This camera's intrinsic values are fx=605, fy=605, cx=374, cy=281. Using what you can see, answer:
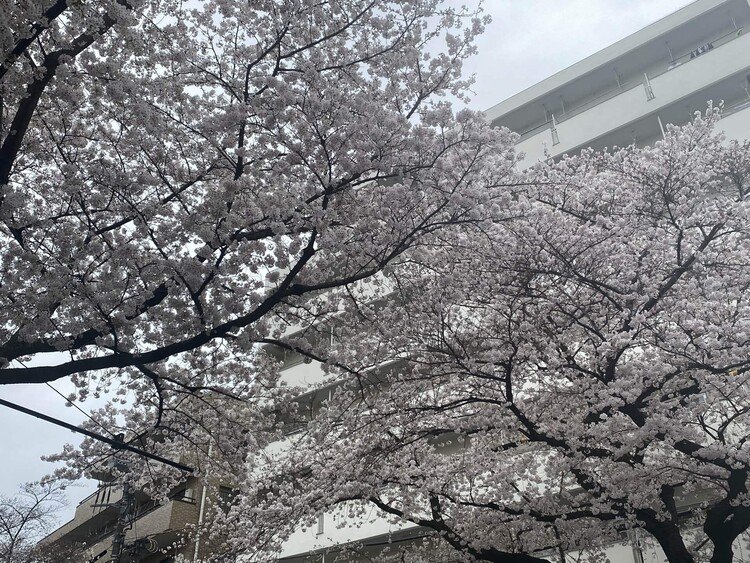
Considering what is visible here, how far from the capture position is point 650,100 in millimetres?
15367

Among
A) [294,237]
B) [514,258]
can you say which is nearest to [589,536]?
[514,258]

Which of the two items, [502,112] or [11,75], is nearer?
[11,75]

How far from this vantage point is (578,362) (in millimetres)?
8523

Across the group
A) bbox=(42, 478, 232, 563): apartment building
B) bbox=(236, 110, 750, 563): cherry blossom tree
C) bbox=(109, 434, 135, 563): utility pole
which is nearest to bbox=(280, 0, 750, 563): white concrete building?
bbox=(42, 478, 232, 563): apartment building

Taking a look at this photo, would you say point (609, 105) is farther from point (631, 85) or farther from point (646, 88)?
point (631, 85)

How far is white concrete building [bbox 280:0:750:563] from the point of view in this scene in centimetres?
1444

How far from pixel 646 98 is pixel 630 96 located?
42cm

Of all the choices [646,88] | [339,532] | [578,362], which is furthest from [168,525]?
[646,88]

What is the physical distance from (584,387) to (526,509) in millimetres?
2034

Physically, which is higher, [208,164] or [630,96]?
[630,96]

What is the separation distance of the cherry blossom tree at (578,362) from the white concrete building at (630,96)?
4.24 metres

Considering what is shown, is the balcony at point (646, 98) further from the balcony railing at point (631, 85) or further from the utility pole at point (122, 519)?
the utility pole at point (122, 519)

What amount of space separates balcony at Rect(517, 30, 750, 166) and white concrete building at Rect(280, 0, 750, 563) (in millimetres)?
23

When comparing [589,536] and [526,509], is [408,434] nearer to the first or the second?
[526,509]
